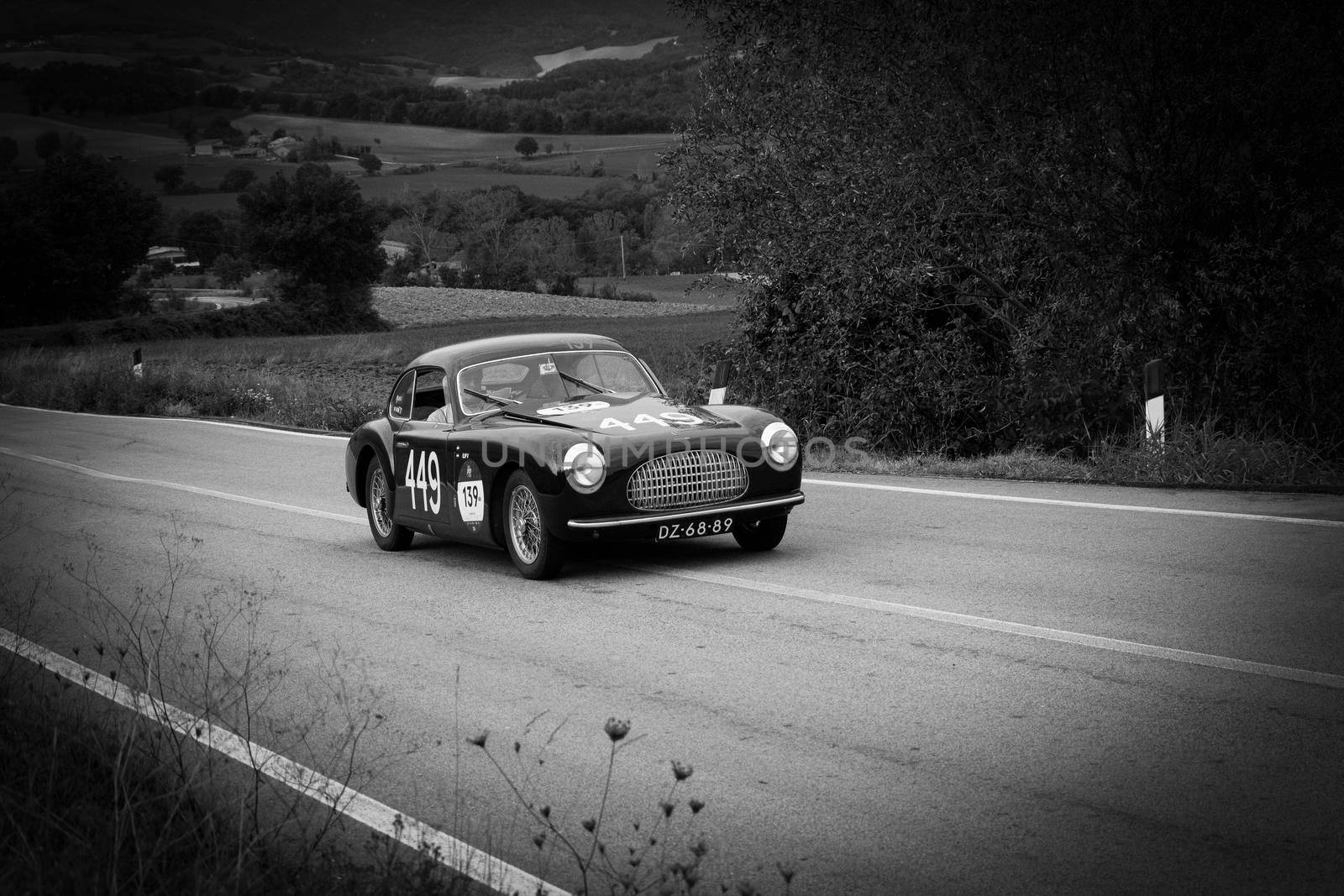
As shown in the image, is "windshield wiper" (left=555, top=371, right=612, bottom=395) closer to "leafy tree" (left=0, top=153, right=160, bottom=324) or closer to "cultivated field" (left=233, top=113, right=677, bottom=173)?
"leafy tree" (left=0, top=153, right=160, bottom=324)

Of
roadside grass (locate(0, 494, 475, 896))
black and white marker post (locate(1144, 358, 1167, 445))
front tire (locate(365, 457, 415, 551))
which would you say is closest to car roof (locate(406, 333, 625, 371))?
front tire (locate(365, 457, 415, 551))

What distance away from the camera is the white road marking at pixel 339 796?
410cm

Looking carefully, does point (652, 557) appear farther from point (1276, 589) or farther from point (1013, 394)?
point (1013, 394)

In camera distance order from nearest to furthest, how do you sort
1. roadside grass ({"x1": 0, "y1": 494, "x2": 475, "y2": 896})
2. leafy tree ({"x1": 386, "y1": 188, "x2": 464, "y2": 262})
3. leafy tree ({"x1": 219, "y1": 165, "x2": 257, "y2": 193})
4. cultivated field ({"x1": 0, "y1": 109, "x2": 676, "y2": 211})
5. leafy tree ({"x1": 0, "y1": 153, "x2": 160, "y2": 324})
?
roadside grass ({"x1": 0, "y1": 494, "x2": 475, "y2": 896}) < leafy tree ({"x1": 0, "y1": 153, "x2": 160, "y2": 324}) < leafy tree ({"x1": 386, "y1": 188, "x2": 464, "y2": 262}) < cultivated field ({"x1": 0, "y1": 109, "x2": 676, "y2": 211}) < leafy tree ({"x1": 219, "y1": 165, "x2": 257, "y2": 193})

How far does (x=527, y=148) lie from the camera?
136875mm

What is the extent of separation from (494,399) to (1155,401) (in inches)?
240

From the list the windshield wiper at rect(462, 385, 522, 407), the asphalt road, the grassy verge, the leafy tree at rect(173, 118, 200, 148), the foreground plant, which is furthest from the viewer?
the leafy tree at rect(173, 118, 200, 148)

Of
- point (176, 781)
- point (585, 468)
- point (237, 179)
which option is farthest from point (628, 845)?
point (237, 179)

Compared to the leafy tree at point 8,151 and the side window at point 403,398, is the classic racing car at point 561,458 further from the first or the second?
the leafy tree at point 8,151

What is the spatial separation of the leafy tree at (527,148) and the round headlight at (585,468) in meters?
130

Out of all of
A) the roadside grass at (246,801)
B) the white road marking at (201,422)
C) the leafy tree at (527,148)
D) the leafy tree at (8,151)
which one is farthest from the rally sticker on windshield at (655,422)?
the leafy tree at (527,148)

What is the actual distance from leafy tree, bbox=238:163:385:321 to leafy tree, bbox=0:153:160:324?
7.60m

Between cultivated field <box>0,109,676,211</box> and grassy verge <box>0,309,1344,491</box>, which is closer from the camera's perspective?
grassy verge <box>0,309,1344,491</box>

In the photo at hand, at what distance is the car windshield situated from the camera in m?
10.2
